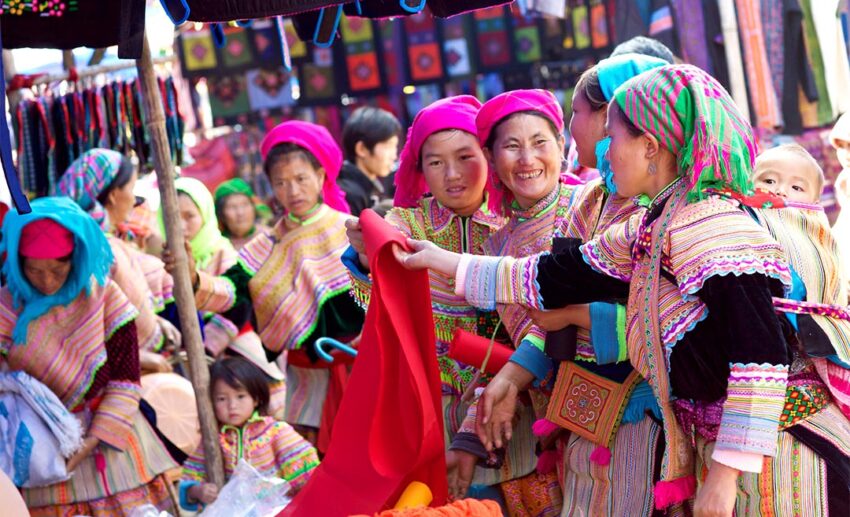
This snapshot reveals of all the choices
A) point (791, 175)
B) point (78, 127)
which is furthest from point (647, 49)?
point (78, 127)

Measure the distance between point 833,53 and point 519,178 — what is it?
4470 millimetres

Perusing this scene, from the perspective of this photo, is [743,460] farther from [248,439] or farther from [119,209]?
[119,209]

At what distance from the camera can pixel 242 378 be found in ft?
16.5

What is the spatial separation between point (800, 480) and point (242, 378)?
9.95 feet

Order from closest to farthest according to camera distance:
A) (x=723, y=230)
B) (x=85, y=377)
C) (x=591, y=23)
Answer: (x=723, y=230)
(x=85, y=377)
(x=591, y=23)

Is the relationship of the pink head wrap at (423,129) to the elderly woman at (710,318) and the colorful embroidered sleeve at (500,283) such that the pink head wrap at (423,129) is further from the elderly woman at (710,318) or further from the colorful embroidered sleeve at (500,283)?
the elderly woman at (710,318)

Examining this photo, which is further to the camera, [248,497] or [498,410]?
[248,497]

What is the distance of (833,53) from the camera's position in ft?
23.2

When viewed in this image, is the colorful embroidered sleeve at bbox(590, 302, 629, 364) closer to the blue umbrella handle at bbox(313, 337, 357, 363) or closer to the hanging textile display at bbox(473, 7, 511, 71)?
the blue umbrella handle at bbox(313, 337, 357, 363)

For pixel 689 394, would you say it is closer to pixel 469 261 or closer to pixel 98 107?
pixel 469 261

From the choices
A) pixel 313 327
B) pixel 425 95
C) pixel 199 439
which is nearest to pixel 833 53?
pixel 425 95

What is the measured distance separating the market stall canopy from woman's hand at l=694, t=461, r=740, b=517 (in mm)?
2224

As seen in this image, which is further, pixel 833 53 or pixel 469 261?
pixel 833 53

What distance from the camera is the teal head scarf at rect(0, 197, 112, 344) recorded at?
429 cm
